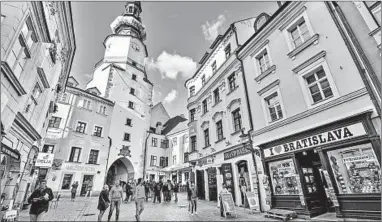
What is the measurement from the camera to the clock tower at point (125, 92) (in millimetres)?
26984

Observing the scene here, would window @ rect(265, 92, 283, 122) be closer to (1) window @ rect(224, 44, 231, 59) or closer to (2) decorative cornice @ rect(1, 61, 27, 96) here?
(1) window @ rect(224, 44, 231, 59)

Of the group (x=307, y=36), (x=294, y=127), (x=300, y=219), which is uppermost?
(x=307, y=36)

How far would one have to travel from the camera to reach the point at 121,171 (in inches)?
1113

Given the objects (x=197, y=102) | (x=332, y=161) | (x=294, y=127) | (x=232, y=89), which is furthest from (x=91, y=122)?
(x=332, y=161)

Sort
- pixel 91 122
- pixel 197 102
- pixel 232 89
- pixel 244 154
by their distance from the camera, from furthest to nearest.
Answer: pixel 91 122 → pixel 197 102 → pixel 232 89 → pixel 244 154

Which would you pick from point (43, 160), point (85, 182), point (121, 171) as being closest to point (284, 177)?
point (43, 160)

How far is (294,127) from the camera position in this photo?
30.7 feet

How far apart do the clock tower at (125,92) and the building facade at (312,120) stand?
20801 mm

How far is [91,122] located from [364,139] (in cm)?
2593

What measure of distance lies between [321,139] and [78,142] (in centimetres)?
2428

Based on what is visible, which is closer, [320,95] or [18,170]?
[320,95]

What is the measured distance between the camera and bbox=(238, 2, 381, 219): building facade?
699cm

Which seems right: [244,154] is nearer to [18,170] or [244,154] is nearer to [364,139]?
[364,139]

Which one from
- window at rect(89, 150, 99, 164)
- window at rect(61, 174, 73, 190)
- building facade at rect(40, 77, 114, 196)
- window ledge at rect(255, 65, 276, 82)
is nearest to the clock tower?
building facade at rect(40, 77, 114, 196)
